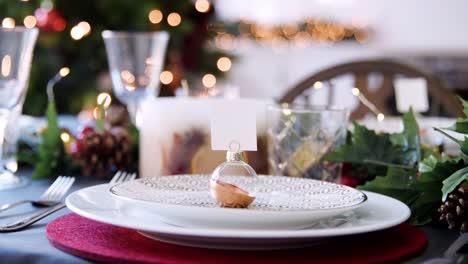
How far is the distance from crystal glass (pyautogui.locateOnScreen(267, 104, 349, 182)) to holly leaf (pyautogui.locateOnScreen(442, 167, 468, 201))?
278 mm

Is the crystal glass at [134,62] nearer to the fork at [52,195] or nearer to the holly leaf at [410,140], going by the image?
the fork at [52,195]

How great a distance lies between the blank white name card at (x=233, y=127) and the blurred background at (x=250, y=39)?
2.00 m

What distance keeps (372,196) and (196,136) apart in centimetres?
29

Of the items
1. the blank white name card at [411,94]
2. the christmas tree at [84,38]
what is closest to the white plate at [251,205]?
the blank white name card at [411,94]

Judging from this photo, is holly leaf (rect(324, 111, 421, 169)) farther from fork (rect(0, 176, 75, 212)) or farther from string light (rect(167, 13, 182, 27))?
string light (rect(167, 13, 182, 27))

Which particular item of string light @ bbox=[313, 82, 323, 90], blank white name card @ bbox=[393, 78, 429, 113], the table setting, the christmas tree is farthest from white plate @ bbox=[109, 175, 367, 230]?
the christmas tree

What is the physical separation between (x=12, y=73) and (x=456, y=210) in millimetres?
595

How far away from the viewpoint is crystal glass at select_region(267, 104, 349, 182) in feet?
3.04

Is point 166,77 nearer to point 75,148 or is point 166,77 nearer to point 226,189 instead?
point 75,148

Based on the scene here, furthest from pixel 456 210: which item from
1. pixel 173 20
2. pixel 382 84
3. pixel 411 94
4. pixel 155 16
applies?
pixel 173 20

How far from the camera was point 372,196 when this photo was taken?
74cm

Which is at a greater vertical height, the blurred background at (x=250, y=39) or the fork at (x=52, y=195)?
the blurred background at (x=250, y=39)

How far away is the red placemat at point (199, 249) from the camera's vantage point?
55 centimetres

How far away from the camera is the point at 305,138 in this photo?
0.94 m
